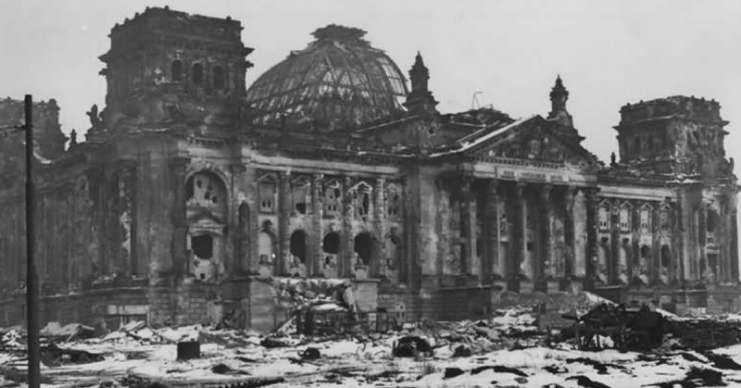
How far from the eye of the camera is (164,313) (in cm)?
5916

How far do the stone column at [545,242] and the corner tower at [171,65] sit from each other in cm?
2082

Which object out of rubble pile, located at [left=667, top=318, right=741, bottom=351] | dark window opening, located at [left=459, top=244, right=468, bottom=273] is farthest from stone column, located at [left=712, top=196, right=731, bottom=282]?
rubble pile, located at [left=667, top=318, right=741, bottom=351]

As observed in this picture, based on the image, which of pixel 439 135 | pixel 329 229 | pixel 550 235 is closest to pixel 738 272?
pixel 550 235

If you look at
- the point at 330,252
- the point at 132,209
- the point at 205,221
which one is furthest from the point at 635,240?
the point at 132,209

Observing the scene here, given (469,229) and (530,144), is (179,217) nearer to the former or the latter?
(469,229)

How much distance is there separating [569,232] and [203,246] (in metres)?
24.9

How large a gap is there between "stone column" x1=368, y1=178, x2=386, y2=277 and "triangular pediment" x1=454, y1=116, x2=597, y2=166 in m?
5.42

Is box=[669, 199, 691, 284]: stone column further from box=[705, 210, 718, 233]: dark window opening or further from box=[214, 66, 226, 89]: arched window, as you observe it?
box=[214, 66, 226, 89]: arched window

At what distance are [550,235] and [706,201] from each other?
1695cm

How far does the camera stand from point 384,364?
33969 mm

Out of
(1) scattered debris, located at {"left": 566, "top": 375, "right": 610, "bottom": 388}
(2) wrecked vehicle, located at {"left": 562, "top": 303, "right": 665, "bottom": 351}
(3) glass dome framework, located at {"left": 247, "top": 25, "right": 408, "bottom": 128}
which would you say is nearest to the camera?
(1) scattered debris, located at {"left": 566, "top": 375, "right": 610, "bottom": 388}

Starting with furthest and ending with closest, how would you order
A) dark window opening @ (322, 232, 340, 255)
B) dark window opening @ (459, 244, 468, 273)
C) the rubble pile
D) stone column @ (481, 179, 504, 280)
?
stone column @ (481, 179, 504, 280) → dark window opening @ (459, 244, 468, 273) → dark window opening @ (322, 232, 340, 255) → the rubble pile

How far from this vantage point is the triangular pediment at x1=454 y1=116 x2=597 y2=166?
70875mm

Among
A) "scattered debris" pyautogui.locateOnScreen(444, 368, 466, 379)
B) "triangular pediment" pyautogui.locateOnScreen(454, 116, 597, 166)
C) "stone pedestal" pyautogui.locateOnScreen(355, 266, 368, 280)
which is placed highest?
"triangular pediment" pyautogui.locateOnScreen(454, 116, 597, 166)
